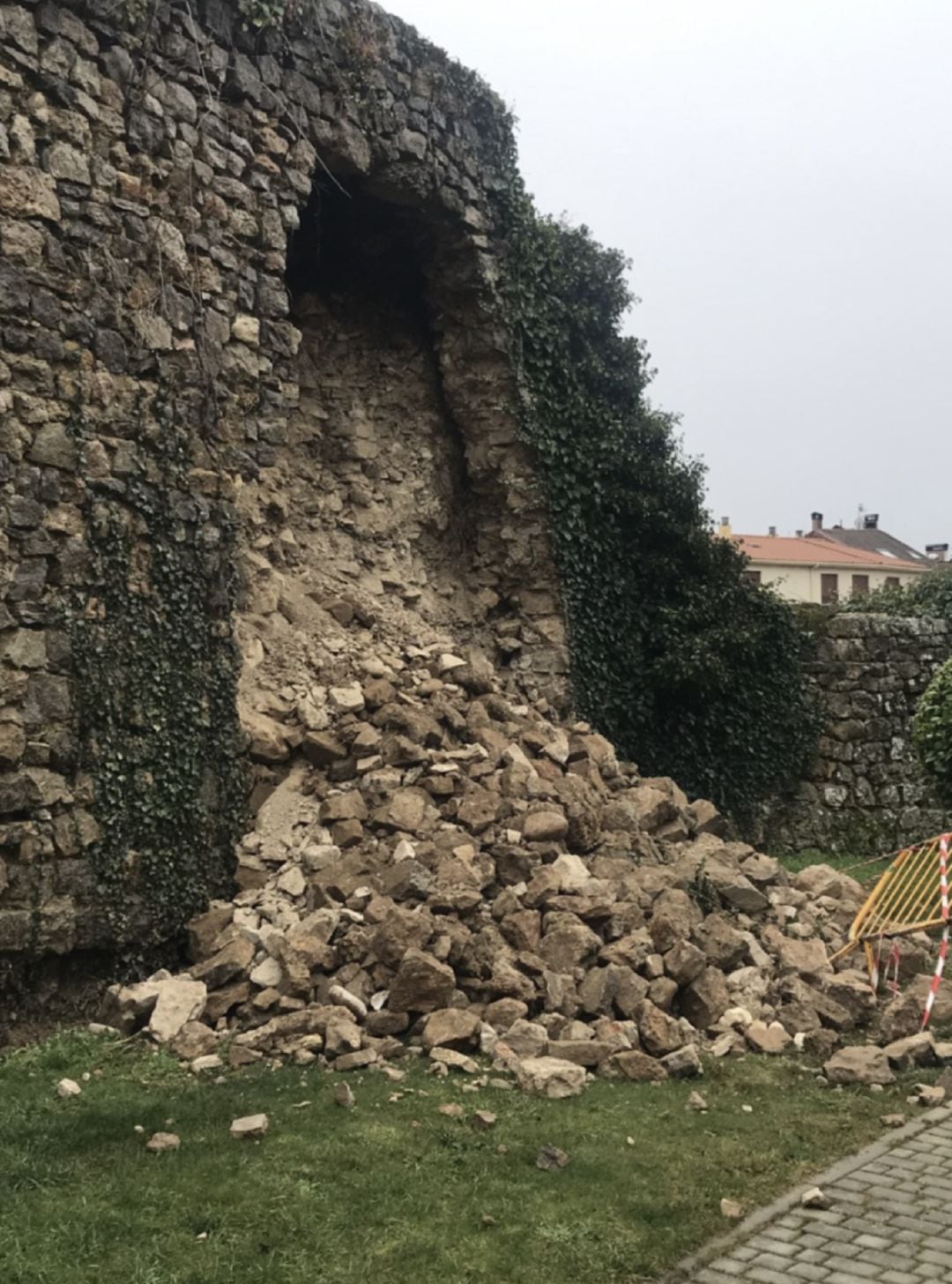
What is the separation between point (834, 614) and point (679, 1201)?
9.94 meters

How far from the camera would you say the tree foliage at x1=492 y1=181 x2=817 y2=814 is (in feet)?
36.3

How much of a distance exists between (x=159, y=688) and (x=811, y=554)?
36.5 meters

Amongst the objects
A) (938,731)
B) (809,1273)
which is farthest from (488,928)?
(938,731)

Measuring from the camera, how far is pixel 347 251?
10.8m

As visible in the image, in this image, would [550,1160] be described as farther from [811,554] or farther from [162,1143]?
[811,554]

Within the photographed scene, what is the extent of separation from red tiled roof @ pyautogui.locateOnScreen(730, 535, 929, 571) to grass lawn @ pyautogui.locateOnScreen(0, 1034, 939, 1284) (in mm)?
33825

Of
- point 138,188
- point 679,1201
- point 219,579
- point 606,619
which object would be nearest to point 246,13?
point 138,188

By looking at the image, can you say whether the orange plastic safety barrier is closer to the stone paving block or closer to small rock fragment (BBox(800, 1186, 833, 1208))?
small rock fragment (BBox(800, 1186, 833, 1208))

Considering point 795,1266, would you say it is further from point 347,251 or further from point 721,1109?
point 347,251

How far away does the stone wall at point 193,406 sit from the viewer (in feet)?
22.5

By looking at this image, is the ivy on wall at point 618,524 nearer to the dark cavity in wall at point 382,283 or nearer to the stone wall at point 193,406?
the stone wall at point 193,406

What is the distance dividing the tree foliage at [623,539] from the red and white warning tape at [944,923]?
13.1 feet

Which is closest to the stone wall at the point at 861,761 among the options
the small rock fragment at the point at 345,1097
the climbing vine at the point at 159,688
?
the climbing vine at the point at 159,688

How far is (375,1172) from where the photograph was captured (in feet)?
15.6
